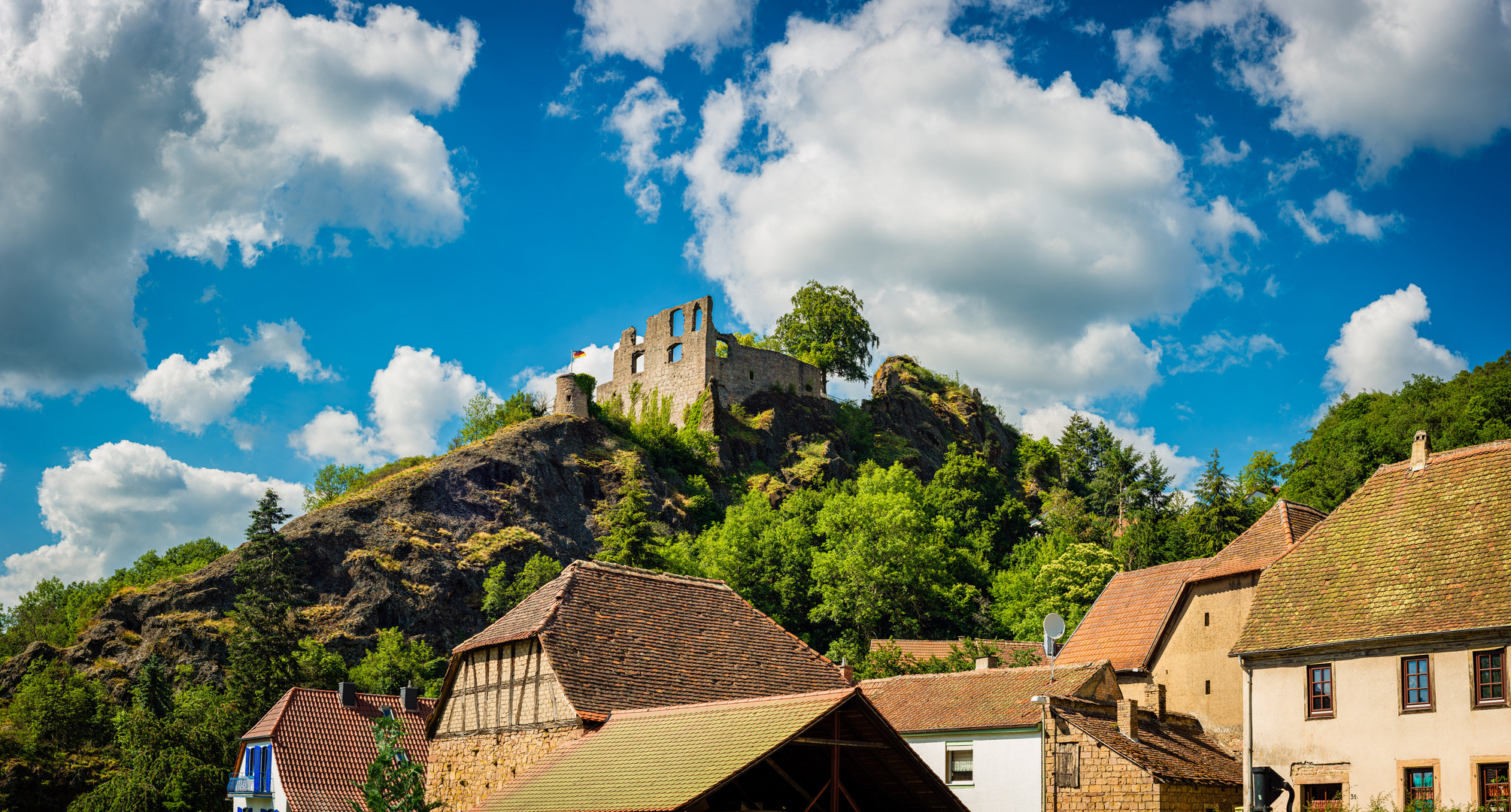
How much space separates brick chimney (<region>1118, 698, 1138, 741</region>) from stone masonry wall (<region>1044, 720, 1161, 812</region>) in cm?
150

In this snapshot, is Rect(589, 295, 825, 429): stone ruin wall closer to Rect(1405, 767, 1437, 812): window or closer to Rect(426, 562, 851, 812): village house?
Rect(426, 562, 851, 812): village house

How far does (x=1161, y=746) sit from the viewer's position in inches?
1154

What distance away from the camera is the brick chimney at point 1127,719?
29.4m

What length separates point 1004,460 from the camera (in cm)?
10156

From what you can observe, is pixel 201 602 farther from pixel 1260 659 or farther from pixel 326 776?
pixel 1260 659

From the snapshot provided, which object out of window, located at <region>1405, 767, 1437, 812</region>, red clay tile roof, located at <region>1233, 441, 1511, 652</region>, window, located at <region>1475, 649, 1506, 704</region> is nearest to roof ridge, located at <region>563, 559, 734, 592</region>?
red clay tile roof, located at <region>1233, 441, 1511, 652</region>

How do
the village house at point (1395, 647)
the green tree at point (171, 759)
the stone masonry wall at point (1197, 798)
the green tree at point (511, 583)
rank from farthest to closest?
1. the green tree at point (511, 583)
2. the green tree at point (171, 759)
3. the stone masonry wall at point (1197, 798)
4. the village house at point (1395, 647)

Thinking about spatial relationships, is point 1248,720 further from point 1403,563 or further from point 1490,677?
point 1490,677

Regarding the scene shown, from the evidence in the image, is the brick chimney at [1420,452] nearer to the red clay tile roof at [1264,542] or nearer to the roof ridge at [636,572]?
the red clay tile roof at [1264,542]

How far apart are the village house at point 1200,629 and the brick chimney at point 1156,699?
0.12 ft

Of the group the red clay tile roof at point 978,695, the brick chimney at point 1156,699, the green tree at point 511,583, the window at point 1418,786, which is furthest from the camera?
the green tree at point 511,583

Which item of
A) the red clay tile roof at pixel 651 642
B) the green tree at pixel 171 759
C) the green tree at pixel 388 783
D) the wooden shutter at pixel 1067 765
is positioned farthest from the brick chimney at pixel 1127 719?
the green tree at pixel 171 759

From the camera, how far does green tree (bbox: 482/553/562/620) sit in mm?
61438

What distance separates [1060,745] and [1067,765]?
1.65 ft
